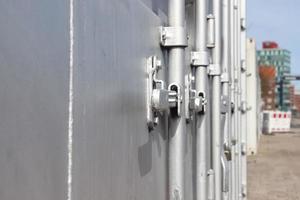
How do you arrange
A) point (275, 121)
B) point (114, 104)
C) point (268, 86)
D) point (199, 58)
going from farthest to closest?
point (268, 86)
point (275, 121)
point (199, 58)
point (114, 104)

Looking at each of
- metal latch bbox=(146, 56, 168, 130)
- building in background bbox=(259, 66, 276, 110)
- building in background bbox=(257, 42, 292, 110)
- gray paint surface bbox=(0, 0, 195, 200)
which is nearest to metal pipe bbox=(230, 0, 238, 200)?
metal latch bbox=(146, 56, 168, 130)

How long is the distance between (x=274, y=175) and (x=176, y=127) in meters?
9.43

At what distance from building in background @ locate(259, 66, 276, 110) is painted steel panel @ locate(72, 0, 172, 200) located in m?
35.8

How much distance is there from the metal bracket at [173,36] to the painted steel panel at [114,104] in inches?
1.3

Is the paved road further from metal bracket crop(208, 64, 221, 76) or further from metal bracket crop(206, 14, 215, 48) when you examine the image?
metal bracket crop(206, 14, 215, 48)

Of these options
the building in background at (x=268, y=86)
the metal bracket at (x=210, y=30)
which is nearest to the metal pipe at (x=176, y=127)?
the metal bracket at (x=210, y=30)

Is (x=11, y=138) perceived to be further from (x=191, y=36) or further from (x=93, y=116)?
(x=191, y=36)

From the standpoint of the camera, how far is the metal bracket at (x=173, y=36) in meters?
1.71

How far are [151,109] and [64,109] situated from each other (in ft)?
2.21

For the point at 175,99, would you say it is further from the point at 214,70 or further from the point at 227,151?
the point at 227,151

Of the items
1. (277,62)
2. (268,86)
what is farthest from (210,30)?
(277,62)

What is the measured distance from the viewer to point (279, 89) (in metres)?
42.7

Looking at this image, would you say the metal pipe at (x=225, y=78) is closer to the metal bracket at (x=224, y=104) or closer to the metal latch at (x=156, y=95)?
the metal bracket at (x=224, y=104)

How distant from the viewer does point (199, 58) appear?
2.21 m
